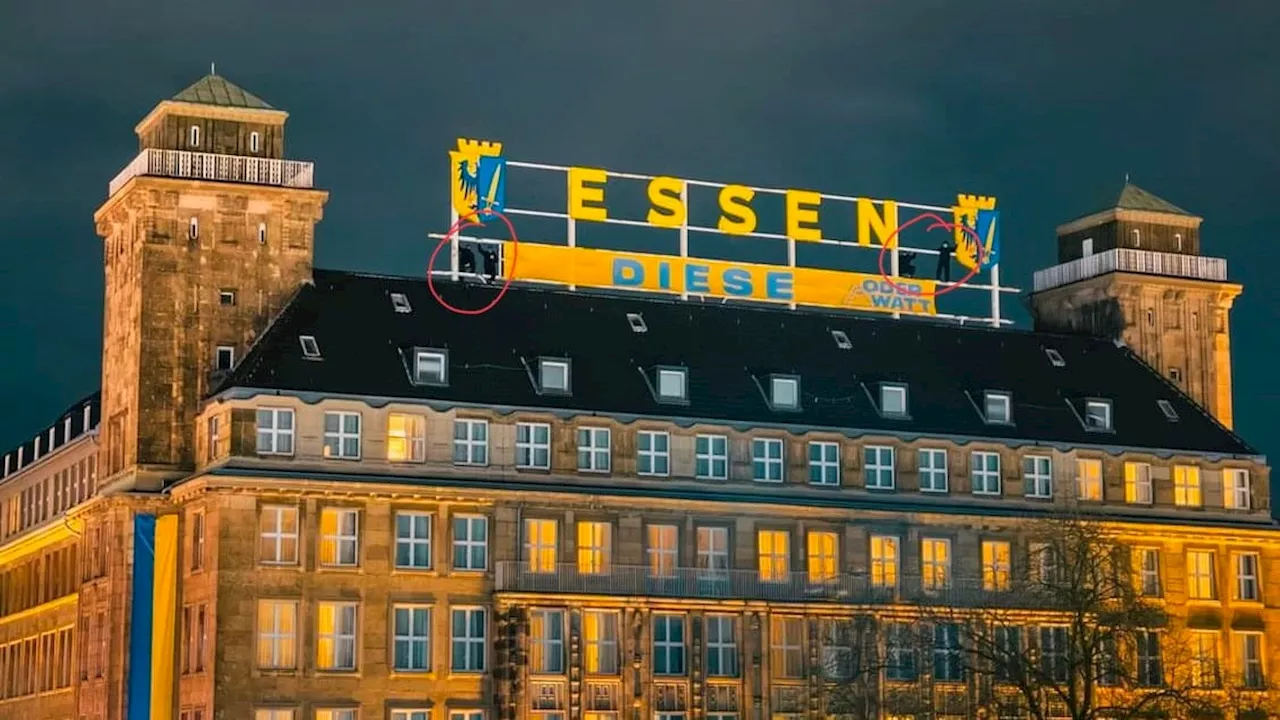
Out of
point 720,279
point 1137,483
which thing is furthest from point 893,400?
point 1137,483

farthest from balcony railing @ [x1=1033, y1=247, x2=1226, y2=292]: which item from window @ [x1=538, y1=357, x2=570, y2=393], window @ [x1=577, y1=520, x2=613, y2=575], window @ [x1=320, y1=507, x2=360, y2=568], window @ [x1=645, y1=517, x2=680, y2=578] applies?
window @ [x1=320, y1=507, x2=360, y2=568]

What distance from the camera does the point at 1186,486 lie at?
12200 centimetres

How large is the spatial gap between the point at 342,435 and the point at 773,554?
19.5 metres

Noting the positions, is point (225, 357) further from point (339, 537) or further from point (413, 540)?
point (413, 540)

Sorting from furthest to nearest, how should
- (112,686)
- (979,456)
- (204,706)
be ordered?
(979,456) < (112,686) < (204,706)

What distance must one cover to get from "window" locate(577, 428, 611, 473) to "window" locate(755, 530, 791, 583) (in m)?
7.44

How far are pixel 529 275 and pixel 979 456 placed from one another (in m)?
21.4

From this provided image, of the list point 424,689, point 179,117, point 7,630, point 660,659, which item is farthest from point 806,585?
point 7,630

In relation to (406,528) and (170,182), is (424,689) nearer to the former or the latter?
(406,528)


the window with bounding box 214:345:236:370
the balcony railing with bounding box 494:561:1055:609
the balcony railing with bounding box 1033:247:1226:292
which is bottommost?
the balcony railing with bounding box 494:561:1055:609

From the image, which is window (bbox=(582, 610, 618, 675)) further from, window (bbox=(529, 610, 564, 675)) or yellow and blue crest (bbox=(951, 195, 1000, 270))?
yellow and blue crest (bbox=(951, 195, 1000, 270))

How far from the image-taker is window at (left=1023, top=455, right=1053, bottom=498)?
389ft

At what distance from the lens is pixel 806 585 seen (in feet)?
366

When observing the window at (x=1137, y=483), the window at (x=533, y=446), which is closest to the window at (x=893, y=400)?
the window at (x=1137, y=483)
